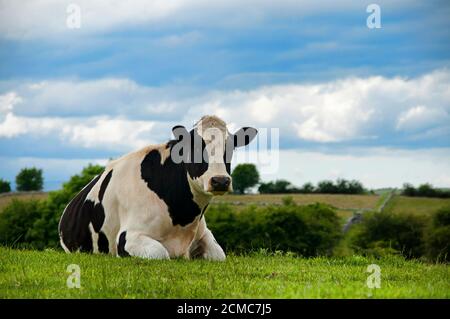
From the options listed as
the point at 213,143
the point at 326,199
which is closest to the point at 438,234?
the point at 326,199

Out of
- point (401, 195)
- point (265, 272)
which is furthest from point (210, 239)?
point (401, 195)

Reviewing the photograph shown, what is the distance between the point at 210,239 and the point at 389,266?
3722mm

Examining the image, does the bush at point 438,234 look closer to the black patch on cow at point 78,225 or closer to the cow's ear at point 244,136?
the black patch on cow at point 78,225

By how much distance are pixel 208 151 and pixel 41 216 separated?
74.2m

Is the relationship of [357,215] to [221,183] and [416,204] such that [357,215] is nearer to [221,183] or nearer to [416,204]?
[416,204]

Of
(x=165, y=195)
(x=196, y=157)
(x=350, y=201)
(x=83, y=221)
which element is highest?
(x=196, y=157)

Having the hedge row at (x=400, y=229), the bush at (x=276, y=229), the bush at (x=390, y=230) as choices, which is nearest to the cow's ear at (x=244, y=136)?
the bush at (x=276, y=229)

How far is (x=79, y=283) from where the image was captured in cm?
917

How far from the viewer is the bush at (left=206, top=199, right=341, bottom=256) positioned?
91.3 m

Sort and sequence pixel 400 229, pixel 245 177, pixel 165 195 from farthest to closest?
pixel 245 177 → pixel 400 229 → pixel 165 195

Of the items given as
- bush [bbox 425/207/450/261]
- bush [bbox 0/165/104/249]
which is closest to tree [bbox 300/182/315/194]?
bush [bbox 425/207/450/261]

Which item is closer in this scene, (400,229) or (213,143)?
(213,143)

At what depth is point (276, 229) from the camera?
299ft
